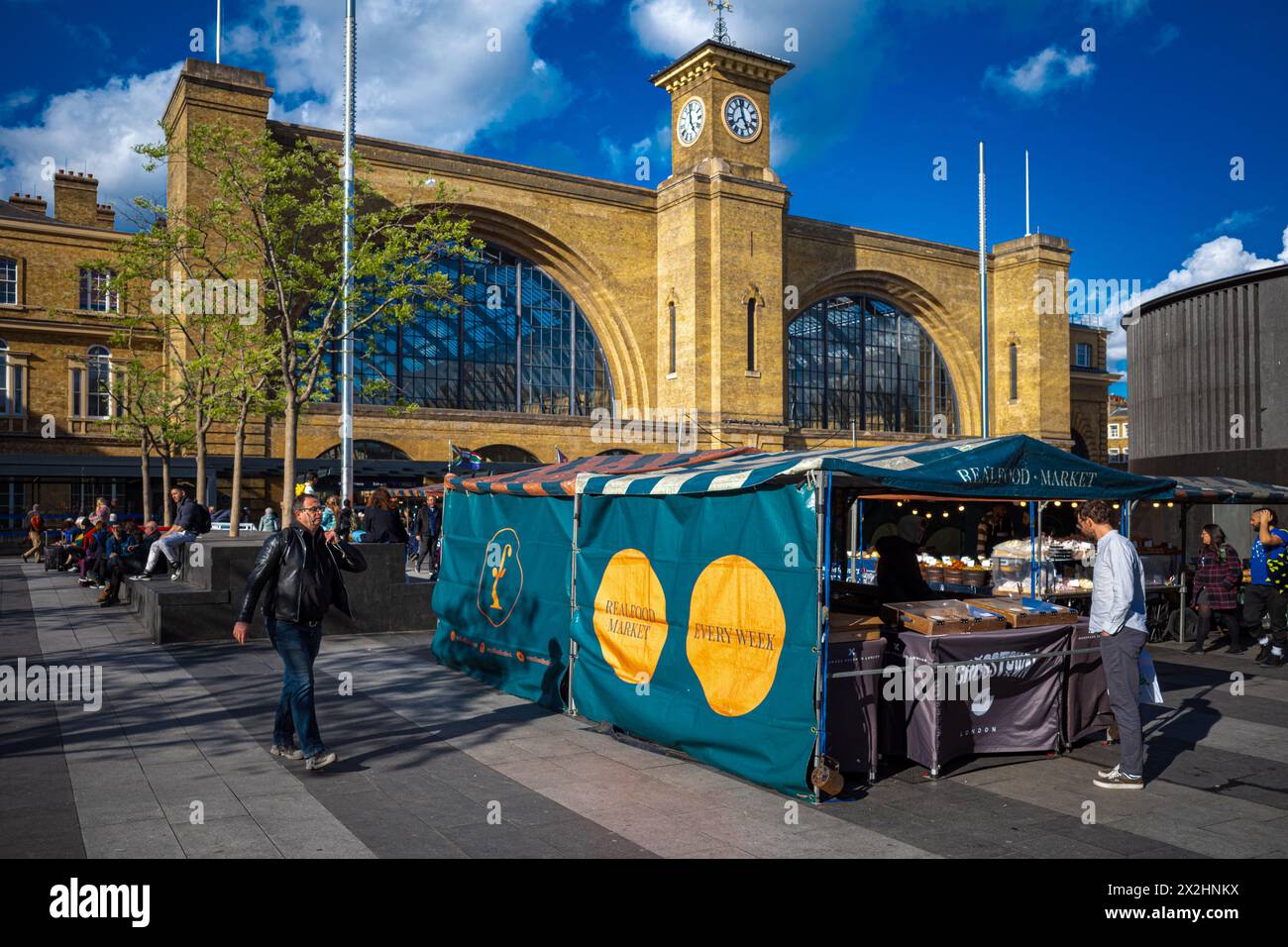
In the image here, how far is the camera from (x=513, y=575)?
10945 millimetres

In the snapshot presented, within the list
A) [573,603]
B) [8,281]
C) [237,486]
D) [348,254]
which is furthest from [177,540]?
[8,281]

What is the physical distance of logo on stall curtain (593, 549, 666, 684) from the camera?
858cm

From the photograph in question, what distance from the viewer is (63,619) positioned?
15648 mm

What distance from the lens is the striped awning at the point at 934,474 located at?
7.36 meters

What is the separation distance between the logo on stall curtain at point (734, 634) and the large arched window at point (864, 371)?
36557 millimetres

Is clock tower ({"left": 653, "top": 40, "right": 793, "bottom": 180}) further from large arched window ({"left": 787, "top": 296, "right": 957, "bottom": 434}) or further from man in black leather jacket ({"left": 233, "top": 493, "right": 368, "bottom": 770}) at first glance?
man in black leather jacket ({"left": 233, "top": 493, "right": 368, "bottom": 770})

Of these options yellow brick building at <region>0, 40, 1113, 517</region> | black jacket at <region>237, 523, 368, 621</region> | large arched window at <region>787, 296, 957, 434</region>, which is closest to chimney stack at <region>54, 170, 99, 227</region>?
yellow brick building at <region>0, 40, 1113, 517</region>

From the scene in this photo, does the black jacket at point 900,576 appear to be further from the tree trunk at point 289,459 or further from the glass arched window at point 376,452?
the glass arched window at point 376,452

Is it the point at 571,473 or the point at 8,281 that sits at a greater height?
the point at 8,281

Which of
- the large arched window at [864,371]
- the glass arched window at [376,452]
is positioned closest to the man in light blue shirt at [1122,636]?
the glass arched window at [376,452]

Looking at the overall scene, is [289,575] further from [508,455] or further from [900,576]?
[508,455]

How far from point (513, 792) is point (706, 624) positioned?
2.05 m
